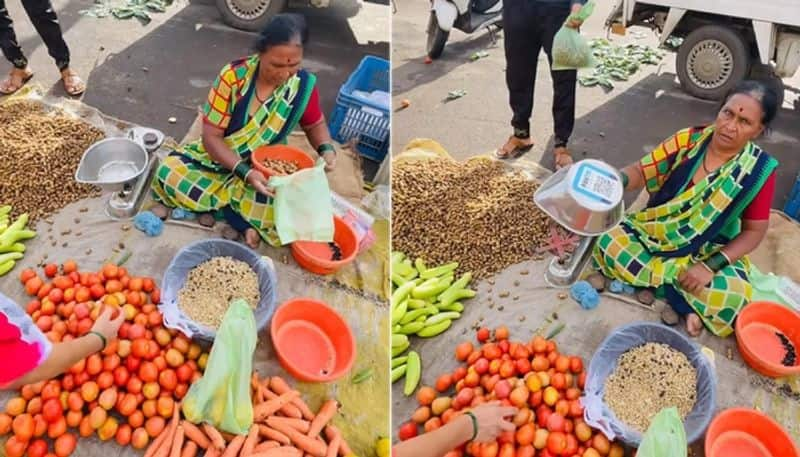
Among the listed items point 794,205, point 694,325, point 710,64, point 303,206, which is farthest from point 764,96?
point 710,64

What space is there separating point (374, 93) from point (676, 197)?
5.19 feet

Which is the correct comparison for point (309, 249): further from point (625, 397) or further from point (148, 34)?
point (148, 34)

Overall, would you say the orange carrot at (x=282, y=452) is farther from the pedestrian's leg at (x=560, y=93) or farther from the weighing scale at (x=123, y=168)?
the pedestrian's leg at (x=560, y=93)

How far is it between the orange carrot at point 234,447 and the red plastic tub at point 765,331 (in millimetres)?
1657

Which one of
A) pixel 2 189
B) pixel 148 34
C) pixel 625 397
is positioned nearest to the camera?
pixel 625 397

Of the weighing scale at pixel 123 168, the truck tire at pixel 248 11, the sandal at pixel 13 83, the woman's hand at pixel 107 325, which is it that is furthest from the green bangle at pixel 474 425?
Result: the truck tire at pixel 248 11

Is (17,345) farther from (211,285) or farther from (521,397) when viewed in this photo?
(521,397)

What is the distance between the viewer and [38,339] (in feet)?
6.01

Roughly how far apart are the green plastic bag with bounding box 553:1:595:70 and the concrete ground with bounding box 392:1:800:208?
0.75 metres

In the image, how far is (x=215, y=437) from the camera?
1.97 metres

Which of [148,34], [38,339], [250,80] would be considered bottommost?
[148,34]

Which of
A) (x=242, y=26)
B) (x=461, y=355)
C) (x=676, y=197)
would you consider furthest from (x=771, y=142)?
(x=242, y=26)

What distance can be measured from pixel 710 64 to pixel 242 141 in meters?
3.10

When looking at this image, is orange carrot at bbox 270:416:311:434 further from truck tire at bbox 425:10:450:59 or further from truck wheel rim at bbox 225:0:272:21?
truck wheel rim at bbox 225:0:272:21
